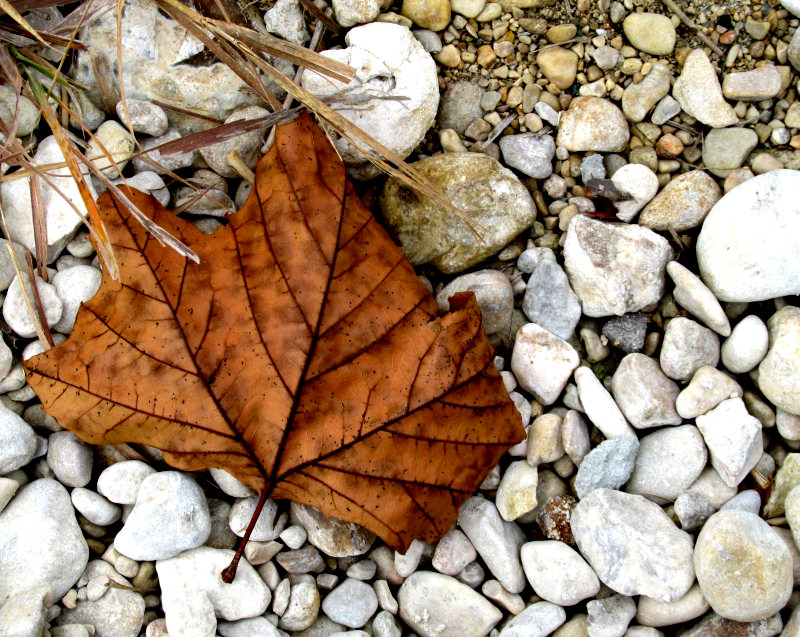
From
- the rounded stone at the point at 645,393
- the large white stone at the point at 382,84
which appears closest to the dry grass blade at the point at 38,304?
the large white stone at the point at 382,84

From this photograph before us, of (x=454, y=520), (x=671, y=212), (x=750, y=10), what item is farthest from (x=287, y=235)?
(x=750, y=10)

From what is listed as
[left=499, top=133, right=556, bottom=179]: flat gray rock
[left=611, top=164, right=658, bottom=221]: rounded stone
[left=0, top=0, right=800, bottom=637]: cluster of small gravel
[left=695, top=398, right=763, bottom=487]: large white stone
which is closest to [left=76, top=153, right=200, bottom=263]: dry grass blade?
[left=0, top=0, right=800, bottom=637]: cluster of small gravel

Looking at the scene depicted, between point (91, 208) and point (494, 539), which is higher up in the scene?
point (91, 208)

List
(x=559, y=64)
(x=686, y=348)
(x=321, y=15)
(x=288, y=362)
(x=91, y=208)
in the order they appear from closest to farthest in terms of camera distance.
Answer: (x=91, y=208)
(x=288, y=362)
(x=686, y=348)
(x=321, y=15)
(x=559, y=64)

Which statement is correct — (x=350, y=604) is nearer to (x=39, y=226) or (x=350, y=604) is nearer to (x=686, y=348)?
(x=686, y=348)

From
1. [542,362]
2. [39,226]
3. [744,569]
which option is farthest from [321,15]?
[744,569]

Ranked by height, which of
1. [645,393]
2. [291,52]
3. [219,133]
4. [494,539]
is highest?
[291,52]

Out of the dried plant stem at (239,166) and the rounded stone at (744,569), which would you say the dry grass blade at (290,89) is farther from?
the rounded stone at (744,569)
